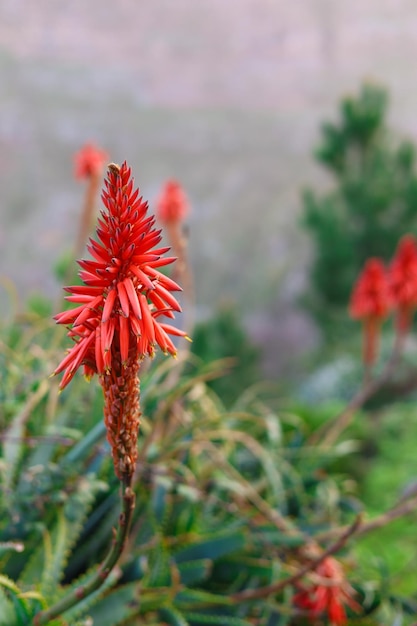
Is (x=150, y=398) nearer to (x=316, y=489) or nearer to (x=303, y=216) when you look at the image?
(x=316, y=489)

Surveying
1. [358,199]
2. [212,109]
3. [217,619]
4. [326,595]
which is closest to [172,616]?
[217,619]

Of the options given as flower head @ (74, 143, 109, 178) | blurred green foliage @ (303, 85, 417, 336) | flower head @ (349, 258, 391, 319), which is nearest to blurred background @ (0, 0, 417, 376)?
blurred green foliage @ (303, 85, 417, 336)

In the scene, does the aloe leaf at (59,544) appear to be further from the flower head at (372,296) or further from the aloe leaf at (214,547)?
the flower head at (372,296)

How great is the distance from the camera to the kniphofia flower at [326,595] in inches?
32.3

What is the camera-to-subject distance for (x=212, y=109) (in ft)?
20.7

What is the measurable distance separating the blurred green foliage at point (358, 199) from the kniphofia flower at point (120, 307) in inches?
168

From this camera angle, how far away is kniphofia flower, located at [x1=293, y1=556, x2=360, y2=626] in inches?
32.3

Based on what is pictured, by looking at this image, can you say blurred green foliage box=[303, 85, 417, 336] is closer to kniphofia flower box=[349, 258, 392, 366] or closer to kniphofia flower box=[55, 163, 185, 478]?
kniphofia flower box=[349, 258, 392, 366]

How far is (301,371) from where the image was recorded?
5.66m

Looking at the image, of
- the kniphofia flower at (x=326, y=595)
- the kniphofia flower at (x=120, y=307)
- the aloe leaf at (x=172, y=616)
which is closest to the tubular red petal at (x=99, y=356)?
the kniphofia flower at (x=120, y=307)

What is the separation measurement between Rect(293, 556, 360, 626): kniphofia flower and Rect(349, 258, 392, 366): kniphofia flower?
39 centimetres

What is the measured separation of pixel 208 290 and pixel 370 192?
1884 millimetres

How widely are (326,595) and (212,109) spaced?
19.7 feet

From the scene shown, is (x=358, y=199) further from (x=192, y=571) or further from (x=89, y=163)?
(x=192, y=571)
